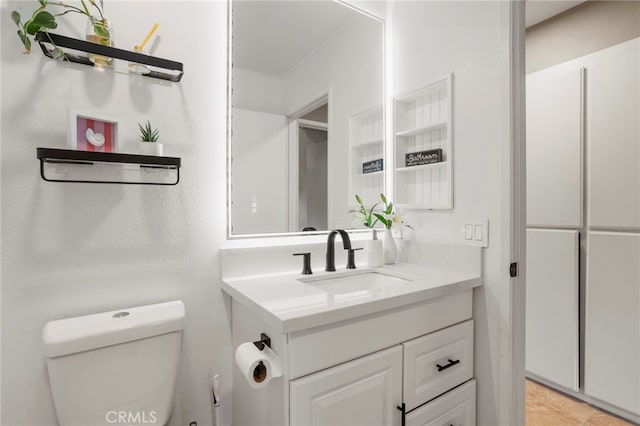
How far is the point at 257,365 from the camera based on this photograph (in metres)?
0.93

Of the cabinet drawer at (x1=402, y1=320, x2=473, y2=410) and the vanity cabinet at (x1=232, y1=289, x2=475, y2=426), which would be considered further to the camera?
the cabinet drawer at (x1=402, y1=320, x2=473, y2=410)

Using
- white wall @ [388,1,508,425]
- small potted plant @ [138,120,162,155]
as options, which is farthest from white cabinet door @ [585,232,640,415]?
small potted plant @ [138,120,162,155]

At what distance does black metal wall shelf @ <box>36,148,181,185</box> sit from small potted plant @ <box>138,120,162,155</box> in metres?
0.04

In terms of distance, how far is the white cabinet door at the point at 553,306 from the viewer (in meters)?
2.01

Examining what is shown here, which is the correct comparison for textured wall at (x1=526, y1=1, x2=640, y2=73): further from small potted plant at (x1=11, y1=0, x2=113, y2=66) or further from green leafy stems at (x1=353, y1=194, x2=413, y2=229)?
small potted plant at (x1=11, y1=0, x2=113, y2=66)

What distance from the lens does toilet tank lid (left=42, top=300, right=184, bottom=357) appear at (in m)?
0.93

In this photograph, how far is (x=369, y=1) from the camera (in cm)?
Answer: 186

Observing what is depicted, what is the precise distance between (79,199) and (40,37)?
50cm

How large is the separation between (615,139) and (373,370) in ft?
6.51

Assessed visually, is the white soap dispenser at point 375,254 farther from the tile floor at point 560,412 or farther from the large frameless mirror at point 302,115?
the tile floor at point 560,412

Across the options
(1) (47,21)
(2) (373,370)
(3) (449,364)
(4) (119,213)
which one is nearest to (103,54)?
(1) (47,21)

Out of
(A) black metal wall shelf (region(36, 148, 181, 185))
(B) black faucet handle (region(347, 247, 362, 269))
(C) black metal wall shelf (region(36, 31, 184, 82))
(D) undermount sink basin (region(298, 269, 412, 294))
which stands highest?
(C) black metal wall shelf (region(36, 31, 184, 82))

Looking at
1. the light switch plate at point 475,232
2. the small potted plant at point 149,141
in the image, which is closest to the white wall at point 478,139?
the light switch plate at point 475,232

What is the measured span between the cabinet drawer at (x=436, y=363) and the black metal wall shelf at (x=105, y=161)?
3.52 feet
